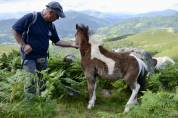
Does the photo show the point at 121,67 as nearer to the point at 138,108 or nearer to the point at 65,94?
the point at 65,94

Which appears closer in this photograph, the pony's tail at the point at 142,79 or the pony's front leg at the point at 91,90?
the pony's tail at the point at 142,79

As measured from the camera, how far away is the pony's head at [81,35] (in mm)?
10672

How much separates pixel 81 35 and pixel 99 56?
79 centimetres

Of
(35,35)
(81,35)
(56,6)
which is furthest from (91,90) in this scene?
(56,6)

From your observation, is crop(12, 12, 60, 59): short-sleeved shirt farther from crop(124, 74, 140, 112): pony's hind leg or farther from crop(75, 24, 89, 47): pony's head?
crop(124, 74, 140, 112): pony's hind leg

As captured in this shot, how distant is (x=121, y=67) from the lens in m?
10.7

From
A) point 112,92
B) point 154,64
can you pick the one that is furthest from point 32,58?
point 154,64

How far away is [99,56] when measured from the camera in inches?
424

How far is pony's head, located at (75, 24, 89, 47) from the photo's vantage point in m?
10.7

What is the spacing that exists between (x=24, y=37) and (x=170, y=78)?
5.94 m

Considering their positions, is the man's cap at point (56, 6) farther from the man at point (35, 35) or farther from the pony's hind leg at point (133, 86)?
the pony's hind leg at point (133, 86)

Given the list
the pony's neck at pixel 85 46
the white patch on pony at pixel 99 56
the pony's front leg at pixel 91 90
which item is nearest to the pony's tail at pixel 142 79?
the white patch on pony at pixel 99 56

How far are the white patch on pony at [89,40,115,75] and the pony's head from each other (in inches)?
7.3

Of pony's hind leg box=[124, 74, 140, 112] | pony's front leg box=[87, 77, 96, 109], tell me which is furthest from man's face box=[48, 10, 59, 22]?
pony's hind leg box=[124, 74, 140, 112]
